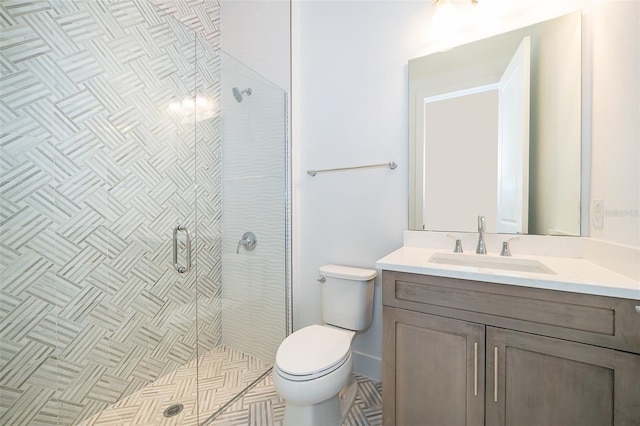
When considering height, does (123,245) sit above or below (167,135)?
below

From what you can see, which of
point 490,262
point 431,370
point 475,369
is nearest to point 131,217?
point 431,370

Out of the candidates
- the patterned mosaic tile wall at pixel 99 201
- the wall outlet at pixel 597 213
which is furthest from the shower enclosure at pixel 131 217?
the wall outlet at pixel 597 213

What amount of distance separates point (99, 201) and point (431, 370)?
1.79 metres

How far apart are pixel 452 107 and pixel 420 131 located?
20 centimetres

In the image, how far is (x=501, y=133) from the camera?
4.37 feet

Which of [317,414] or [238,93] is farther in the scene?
[238,93]

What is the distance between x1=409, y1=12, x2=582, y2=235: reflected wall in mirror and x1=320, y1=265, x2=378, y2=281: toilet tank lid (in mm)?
373

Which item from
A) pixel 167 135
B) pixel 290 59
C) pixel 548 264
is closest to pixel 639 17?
pixel 548 264

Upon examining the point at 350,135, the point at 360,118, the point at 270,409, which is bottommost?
the point at 270,409

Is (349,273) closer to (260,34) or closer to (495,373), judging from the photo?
(495,373)

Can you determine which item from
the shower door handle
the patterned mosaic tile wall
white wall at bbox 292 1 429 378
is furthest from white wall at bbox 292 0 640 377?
the shower door handle

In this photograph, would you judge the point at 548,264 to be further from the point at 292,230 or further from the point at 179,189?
the point at 179,189

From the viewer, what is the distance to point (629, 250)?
33.6 inches

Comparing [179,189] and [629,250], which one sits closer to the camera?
[629,250]
